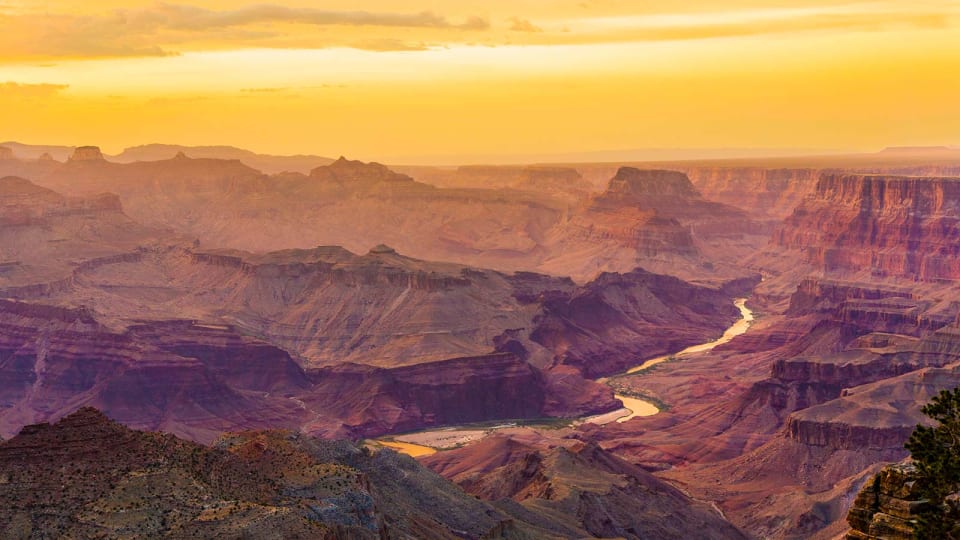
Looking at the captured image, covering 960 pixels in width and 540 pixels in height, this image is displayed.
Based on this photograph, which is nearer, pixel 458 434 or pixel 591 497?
pixel 591 497

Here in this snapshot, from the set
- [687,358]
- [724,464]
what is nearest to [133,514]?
[724,464]

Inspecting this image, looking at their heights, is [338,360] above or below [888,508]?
below

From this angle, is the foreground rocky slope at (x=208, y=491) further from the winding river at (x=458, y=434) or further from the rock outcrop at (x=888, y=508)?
the winding river at (x=458, y=434)

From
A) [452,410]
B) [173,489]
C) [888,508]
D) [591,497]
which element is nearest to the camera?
[888,508]

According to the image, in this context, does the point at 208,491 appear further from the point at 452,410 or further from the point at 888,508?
the point at 452,410

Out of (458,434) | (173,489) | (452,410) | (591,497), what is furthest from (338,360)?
(173,489)

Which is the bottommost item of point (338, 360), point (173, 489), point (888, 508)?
point (338, 360)

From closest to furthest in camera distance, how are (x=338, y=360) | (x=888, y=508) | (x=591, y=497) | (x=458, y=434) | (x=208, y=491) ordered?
(x=888, y=508)
(x=208, y=491)
(x=591, y=497)
(x=458, y=434)
(x=338, y=360)

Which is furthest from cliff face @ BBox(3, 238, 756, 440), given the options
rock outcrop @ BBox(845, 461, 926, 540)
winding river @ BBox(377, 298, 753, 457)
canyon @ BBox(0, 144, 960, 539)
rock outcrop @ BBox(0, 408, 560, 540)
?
rock outcrop @ BBox(845, 461, 926, 540)

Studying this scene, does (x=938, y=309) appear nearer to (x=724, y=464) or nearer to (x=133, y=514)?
(x=724, y=464)

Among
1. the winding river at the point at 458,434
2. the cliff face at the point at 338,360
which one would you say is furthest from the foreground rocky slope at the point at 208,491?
the cliff face at the point at 338,360
